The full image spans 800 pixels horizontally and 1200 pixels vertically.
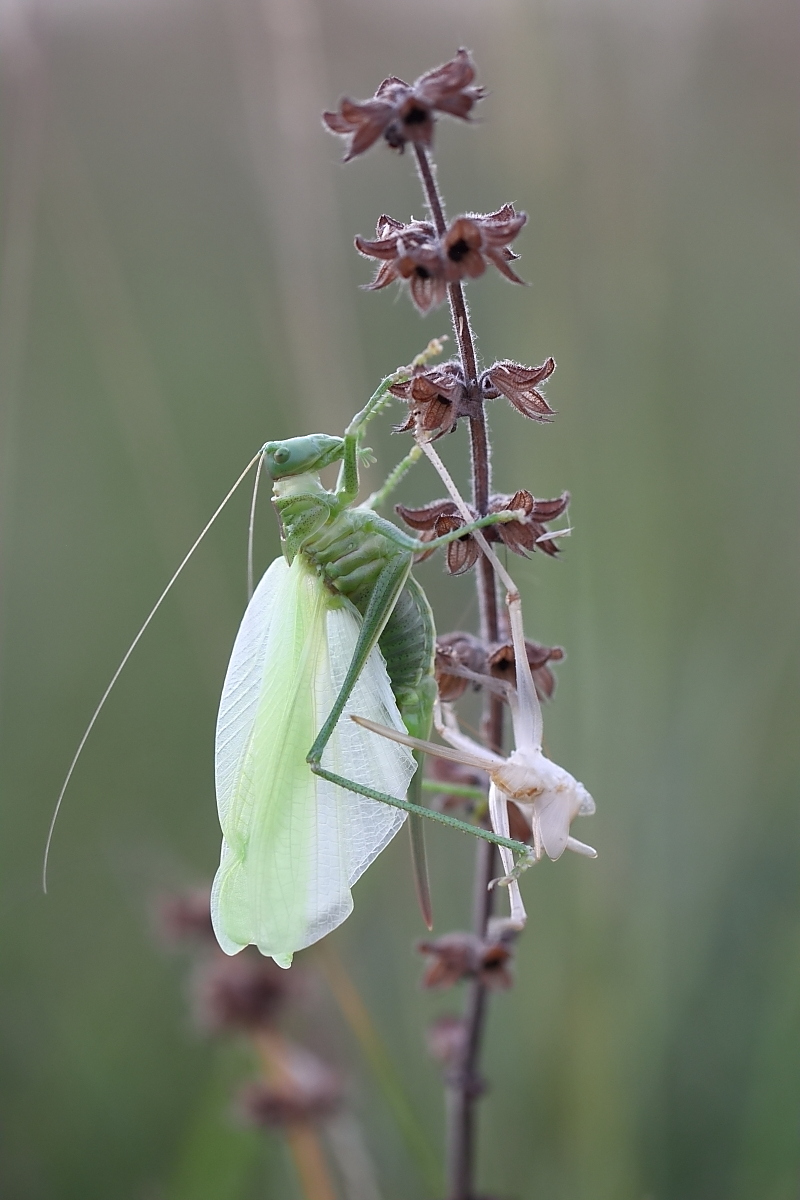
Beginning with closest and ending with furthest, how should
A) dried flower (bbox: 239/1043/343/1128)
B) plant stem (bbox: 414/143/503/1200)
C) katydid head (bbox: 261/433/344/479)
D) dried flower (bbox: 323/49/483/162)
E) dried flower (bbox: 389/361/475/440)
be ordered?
dried flower (bbox: 323/49/483/162), dried flower (bbox: 389/361/475/440), plant stem (bbox: 414/143/503/1200), katydid head (bbox: 261/433/344/479), dried flower (bbox: 239/1043/343/1128)

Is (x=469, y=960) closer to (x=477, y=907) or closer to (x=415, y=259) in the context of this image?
(x=477, y=907)

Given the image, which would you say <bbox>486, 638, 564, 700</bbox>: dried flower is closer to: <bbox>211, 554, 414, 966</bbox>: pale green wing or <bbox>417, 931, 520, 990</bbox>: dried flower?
<bbox>211, 554, 414, 966</bbox>: pale green wing

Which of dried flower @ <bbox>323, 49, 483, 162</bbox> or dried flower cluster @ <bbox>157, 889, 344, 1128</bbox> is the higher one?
dried flower @ <bbox>323, 49, 483, 162</bbox>

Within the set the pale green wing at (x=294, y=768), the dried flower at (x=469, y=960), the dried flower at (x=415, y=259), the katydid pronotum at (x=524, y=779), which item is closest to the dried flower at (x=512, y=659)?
the katydid pronotum at (x=524, y=779)

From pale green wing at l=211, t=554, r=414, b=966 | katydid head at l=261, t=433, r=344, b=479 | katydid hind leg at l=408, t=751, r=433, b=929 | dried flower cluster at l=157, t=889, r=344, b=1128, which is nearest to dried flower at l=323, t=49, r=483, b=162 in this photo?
katydid head at l=261, t=433, r=344, b=479

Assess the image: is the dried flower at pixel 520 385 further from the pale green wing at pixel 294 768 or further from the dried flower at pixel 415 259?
the pale green wing at pixel 294 768

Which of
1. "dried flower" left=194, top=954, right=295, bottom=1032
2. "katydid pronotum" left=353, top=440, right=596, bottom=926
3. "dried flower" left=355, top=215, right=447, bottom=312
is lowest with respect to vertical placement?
"dried flower" left=194, top=954, right=295, bottom=1032
